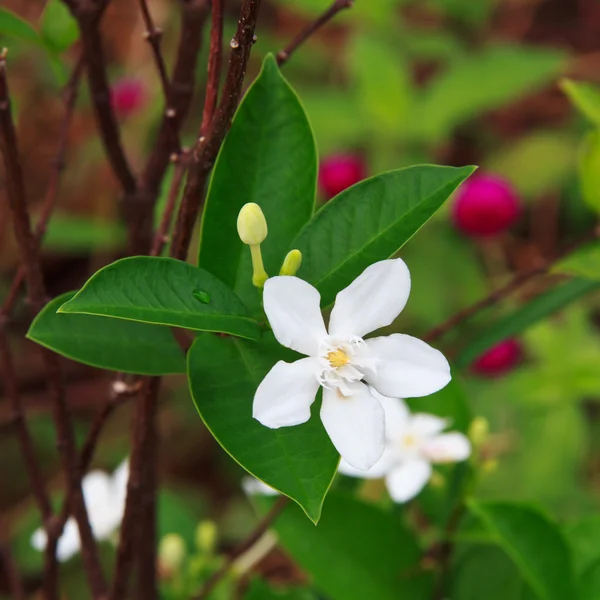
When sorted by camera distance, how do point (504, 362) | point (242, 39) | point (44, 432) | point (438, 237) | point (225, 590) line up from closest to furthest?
point (242, 39) < point (225, 590) < point (504, 362) < point (44, 432) < point (438, 237)

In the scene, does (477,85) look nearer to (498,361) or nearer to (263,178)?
(498,361)

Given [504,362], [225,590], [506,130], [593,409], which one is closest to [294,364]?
[225,590]

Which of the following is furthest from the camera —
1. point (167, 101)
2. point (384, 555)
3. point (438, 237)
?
point (438, 237)

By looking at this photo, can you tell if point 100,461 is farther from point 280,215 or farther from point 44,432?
point 280,215

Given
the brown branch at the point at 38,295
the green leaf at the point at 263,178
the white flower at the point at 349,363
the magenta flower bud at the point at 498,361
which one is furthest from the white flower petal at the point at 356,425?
the magenta flower bud at the point at 498,361

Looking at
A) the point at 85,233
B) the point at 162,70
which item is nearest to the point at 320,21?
the point at 162,70

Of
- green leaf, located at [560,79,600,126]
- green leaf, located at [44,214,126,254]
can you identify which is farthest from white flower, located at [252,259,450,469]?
green leaf, located at [44,214,126,254]

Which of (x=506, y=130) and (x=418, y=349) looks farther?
(x=506, y=130)
